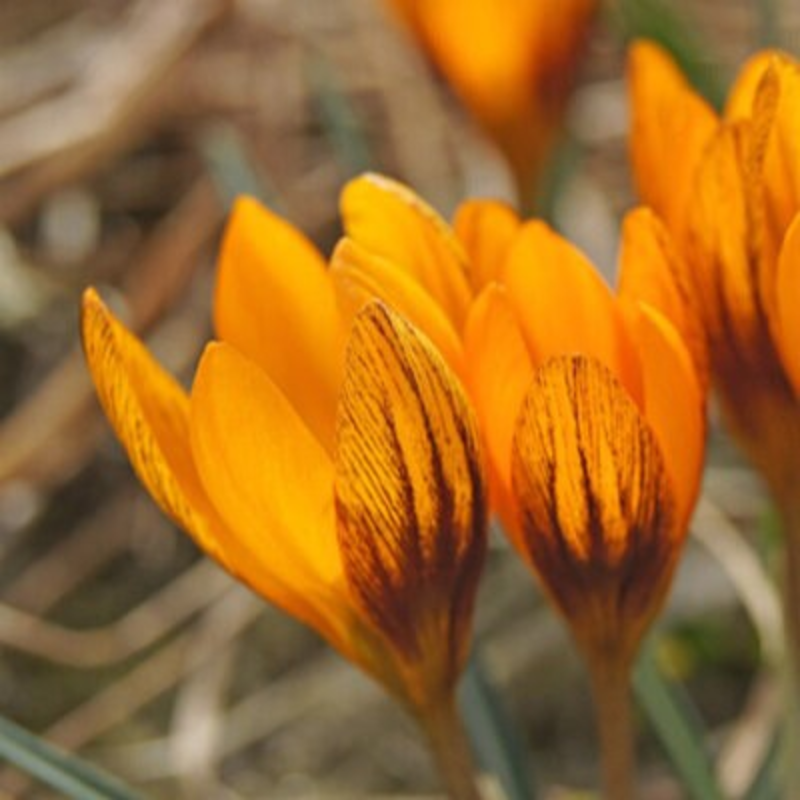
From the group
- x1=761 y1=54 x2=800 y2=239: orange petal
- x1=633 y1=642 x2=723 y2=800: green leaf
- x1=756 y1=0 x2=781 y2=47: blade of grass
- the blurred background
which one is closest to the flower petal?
x1=761 y1=54 x2=800 y2=239: orange petal

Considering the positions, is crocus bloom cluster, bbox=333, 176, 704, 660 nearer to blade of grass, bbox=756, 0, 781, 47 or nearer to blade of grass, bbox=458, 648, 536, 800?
blade of grass, bbox=458, 648, 536, 800

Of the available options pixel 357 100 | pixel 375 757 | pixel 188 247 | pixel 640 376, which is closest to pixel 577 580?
pixel 640 376

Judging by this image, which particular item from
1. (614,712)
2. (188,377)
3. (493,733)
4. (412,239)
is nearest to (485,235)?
(412,239)

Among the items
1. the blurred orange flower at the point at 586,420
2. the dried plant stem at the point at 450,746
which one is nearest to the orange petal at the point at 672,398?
the blurred orange flower at the point at 586,420

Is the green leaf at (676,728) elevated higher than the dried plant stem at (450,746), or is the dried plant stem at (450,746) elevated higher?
the dried plant stem at (450,746)

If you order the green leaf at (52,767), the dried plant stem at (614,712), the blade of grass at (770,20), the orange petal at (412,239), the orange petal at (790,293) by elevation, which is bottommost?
the dried plant stem at (614,712)

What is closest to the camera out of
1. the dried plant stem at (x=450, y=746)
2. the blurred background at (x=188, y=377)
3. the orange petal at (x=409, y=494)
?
the orange petal at (x=409, y=494)

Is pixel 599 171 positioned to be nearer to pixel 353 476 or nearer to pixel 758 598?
pixel 758 598

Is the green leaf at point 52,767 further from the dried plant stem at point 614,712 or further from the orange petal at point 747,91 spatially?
the orange petal at point 747,91

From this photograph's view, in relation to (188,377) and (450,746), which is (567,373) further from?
(188,377)
